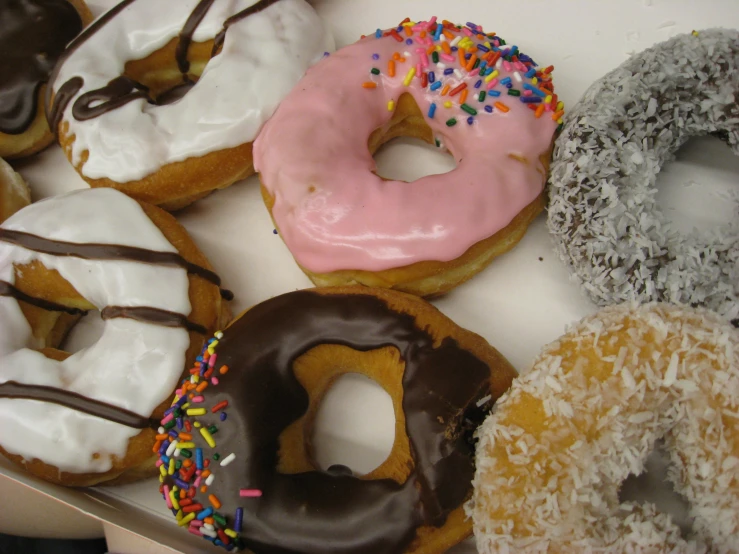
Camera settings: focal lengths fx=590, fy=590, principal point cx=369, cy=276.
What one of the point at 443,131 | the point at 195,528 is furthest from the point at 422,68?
the point at 195,528

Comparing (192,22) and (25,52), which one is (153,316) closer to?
(192,22)

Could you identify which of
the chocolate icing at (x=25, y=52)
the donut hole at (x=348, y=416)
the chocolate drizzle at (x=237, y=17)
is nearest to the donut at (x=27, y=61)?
the chocolate icing at (x=25, y=52)

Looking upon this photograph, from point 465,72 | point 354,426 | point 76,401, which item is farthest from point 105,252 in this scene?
point 465,72

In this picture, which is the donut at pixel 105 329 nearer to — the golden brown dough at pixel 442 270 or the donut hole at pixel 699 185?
the golden brown dough at pixel 442 270

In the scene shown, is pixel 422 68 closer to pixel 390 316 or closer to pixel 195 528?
pixel 390 316

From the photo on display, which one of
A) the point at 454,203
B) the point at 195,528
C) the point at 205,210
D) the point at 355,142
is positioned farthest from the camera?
the point at 205,210

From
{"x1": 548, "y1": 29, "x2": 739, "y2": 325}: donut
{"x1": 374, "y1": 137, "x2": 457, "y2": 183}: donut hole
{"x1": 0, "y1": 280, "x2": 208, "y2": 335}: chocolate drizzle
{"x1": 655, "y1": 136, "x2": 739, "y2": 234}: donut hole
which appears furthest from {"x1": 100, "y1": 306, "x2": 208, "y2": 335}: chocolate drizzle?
{"x1": 655, "y1": 136, "x2": 739, "y2": 234}: donut hole
